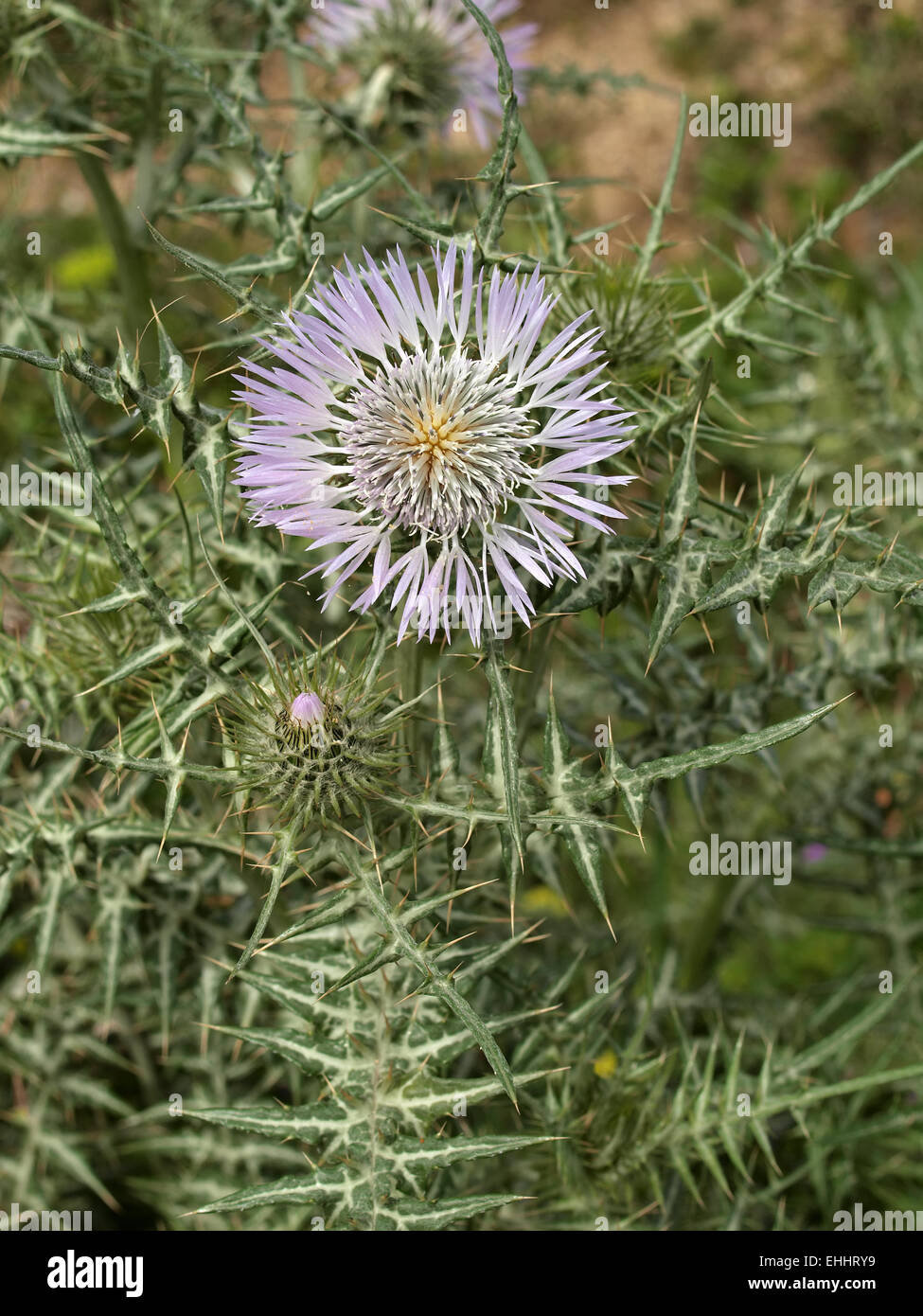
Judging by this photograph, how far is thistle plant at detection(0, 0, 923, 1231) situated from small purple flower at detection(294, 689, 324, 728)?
0.05 ft

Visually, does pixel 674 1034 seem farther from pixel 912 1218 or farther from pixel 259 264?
pixel 259 264

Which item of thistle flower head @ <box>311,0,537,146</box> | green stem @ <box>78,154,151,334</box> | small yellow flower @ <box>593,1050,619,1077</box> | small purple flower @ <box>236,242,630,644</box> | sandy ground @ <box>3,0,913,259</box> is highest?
sandy ground @ <box>3,0,913,259</box>

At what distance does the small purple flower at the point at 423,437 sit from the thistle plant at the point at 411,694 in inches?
0.4

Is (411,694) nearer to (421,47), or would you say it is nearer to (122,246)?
(122,246)

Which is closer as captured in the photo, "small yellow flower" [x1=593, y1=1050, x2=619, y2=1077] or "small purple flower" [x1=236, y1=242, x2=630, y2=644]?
"small purple flower" [x1=236, y1=242, x2=630, y2=644]

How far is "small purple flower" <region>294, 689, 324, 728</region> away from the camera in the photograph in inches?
76.0

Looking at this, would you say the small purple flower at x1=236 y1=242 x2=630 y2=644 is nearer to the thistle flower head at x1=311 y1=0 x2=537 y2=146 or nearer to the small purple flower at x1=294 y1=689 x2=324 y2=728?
the small purple flower at x1=294 y1=689 x2=324 y2=728

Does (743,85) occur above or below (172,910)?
above

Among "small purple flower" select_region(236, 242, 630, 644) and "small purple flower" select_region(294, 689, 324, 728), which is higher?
"small purple flower" select_region(236, 242, 630, 644)

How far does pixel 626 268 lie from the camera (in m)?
2.52

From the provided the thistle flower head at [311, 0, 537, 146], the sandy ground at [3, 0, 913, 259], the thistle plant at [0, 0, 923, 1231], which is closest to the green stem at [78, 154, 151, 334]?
the thistle plant at [0, 0, 923, 1231]

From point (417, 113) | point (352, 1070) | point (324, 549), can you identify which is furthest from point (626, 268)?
point (352, 1070)

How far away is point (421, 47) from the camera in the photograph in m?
3.38
